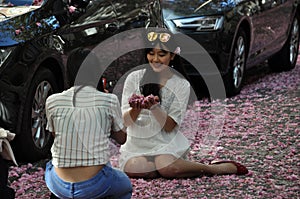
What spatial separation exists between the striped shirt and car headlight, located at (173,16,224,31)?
15.6ft

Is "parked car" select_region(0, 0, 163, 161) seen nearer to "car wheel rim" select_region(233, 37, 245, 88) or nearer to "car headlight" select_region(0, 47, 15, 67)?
"car headlight" select_region(0, 47, 15, 67)

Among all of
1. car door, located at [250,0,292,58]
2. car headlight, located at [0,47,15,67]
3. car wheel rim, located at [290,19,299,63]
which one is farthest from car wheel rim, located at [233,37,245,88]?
car headlight, located at [0,47,15,67]

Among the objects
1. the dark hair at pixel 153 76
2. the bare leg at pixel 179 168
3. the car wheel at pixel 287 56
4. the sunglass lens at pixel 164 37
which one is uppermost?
the sunglass lens at pixel 164 37

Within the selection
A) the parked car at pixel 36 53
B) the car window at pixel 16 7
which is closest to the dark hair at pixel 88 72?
the parked car at pixel 36 53

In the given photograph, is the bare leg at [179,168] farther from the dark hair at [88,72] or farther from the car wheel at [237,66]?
the car wheel at [237,66]

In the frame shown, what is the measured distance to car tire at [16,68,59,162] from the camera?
6.45m

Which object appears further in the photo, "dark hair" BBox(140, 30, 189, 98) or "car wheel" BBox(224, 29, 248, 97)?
"car wheel" BBox(224, 29, 248, 97)

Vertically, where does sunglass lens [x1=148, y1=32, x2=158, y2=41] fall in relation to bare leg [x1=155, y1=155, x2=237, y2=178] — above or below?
above

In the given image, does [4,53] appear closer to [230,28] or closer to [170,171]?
[170,171]

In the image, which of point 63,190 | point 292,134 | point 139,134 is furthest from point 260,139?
point 63,190

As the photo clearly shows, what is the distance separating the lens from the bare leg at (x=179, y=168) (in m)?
6.17

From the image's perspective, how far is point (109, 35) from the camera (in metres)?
7.73

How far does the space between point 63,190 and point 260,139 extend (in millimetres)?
3417

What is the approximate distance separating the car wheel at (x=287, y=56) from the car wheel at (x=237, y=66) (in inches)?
87.5
